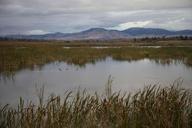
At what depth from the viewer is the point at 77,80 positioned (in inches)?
529

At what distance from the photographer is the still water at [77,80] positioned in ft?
35.5

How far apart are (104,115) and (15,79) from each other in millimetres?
9202

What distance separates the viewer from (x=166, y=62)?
65.2 feet

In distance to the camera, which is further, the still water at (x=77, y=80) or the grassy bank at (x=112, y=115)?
the still water at (x=77, y=80)

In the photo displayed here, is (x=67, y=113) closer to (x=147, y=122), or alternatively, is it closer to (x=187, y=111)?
(x=147, y=122)

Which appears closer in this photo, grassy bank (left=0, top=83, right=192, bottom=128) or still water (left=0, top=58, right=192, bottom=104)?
grassy bank (left=0, top=83, right=192, bottom=128)

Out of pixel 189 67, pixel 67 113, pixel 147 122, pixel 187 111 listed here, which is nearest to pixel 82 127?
pixel 67 113

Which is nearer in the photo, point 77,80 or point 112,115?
point 112,115

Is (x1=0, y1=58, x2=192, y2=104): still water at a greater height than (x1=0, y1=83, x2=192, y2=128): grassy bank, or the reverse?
(x1=0, y1=83, x2=192, y2=128): grassy bank

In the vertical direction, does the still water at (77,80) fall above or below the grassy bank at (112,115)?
below

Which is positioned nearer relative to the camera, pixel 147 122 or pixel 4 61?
pixel 147 122

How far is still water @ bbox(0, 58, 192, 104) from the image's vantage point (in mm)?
10820

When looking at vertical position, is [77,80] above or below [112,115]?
below

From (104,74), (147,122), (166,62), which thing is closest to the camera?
(147,122)
